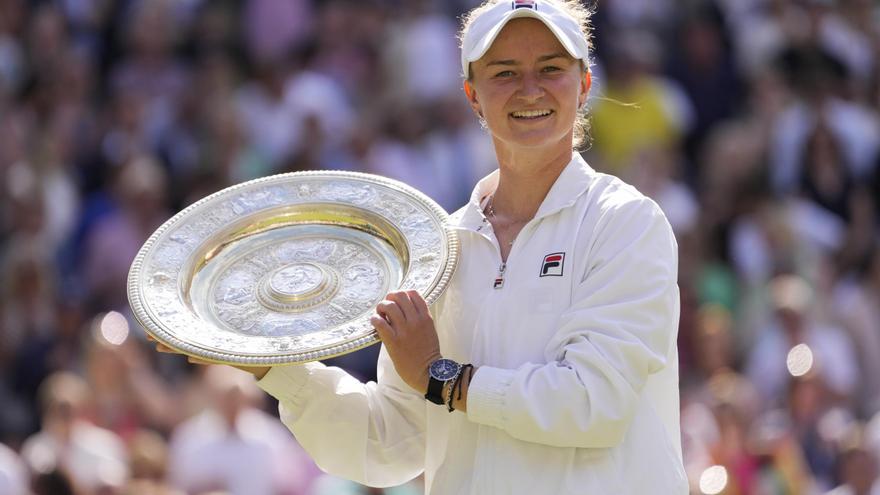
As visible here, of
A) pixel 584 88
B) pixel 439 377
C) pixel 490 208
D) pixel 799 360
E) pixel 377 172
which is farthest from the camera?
pixel 377 172

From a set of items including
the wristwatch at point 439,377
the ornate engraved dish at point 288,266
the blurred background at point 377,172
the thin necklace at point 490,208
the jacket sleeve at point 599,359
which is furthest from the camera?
the blurred background at point 377,172

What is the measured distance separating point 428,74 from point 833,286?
3298 mm

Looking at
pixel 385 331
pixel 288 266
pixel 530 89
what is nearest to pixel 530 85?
pixel 530 89

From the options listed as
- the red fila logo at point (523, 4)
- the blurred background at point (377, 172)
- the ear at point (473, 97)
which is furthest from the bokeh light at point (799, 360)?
the red fila logo at point (523, 4)

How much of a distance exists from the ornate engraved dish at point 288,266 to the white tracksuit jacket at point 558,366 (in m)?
0.15

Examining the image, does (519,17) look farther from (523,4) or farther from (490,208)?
(490,208)

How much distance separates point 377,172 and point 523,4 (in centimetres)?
612

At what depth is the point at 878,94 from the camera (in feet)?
35.4

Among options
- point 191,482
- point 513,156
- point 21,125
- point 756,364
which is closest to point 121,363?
point 191,482

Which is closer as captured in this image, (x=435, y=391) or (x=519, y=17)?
(x=435, y=391)

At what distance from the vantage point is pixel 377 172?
9.88 meters

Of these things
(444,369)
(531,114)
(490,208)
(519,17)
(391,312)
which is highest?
(519,17)

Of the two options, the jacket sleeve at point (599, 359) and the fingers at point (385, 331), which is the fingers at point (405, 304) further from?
the jacket sleeve at point (599, 359)

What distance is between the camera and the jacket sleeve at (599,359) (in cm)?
355
